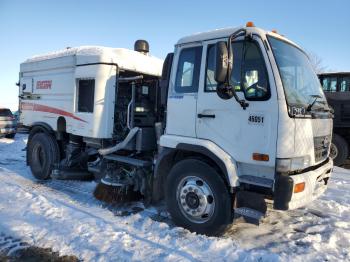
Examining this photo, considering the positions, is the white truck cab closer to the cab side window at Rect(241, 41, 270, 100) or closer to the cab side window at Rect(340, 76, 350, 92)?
the cab side window at Rect(241, 41, 270, 100)

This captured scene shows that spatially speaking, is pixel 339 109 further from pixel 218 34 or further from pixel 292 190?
pixel 292 190

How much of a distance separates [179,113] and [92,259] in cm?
225

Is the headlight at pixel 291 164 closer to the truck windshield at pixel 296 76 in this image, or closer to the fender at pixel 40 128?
the truck windshield at pixel 296 76

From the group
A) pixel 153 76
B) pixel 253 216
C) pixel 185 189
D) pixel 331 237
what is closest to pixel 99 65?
pixel 153 76

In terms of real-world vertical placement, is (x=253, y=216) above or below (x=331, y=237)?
above

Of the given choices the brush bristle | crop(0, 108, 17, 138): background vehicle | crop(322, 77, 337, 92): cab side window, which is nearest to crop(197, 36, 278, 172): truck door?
the brush bristle

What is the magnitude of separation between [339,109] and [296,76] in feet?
23.6

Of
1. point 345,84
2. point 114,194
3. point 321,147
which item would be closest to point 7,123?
point 114,194

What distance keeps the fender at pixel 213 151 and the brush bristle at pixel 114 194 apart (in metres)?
1.66

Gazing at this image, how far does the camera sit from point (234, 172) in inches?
163

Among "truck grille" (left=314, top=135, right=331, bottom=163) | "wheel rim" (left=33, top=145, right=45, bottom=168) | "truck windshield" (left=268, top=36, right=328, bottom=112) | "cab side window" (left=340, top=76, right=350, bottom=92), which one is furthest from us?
"cab side window" (left=340, top=76, right=350, bottom=92)

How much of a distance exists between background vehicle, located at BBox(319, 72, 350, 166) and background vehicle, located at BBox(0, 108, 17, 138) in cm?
1276

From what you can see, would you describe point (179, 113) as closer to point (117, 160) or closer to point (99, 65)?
point (117, 160)

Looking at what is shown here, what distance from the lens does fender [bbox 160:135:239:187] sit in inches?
162
